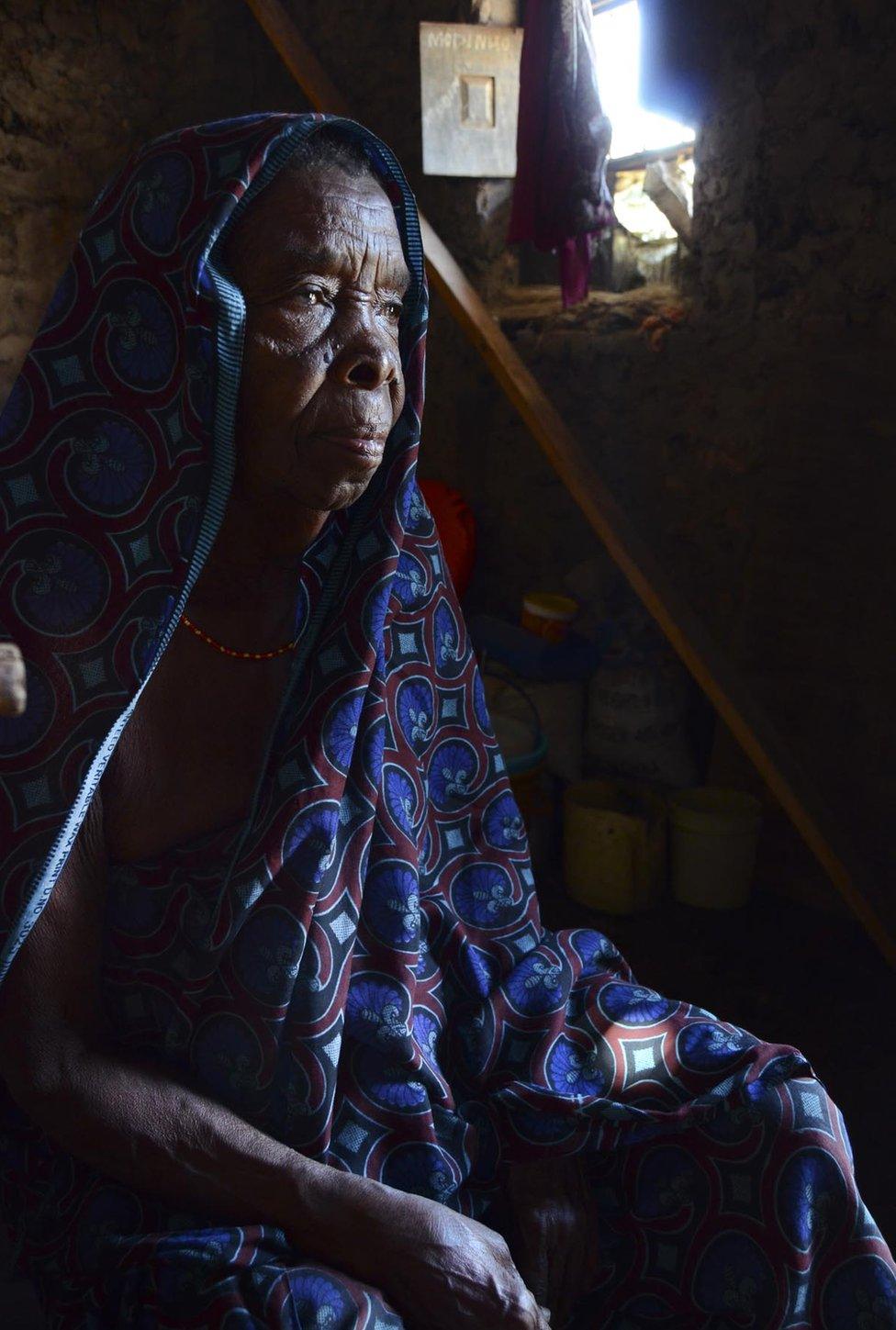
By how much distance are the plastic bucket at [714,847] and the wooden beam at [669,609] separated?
298 millimetres

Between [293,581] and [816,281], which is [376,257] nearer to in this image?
[293,581]

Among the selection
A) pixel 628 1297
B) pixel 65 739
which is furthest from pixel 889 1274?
pixel 65 739

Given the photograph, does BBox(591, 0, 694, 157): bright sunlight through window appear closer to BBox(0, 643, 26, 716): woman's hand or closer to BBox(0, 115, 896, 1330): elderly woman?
BBox(0, 115, 896, 1330): elderly woman

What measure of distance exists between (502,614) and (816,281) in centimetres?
166

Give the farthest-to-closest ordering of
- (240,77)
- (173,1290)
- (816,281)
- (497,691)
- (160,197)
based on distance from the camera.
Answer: (240,77), (497,691), (816,281), (160,197), (173,1290)

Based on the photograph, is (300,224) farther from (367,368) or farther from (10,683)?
(10,683)

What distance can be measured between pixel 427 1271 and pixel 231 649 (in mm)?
647

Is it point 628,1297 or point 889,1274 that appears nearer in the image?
point 889,1274

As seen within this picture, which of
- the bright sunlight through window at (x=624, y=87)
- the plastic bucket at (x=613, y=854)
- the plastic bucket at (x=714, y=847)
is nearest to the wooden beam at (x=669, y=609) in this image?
the plastic bucket at (x=714, y=847)

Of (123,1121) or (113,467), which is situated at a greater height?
(113,467)

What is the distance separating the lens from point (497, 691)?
3.28 metres

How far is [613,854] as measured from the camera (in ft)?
9.79

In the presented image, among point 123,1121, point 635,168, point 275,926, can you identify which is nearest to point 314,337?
point 275,926

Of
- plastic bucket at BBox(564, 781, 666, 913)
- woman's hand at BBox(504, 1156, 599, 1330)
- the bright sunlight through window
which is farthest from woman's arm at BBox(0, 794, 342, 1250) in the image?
the bright sunlight through window
